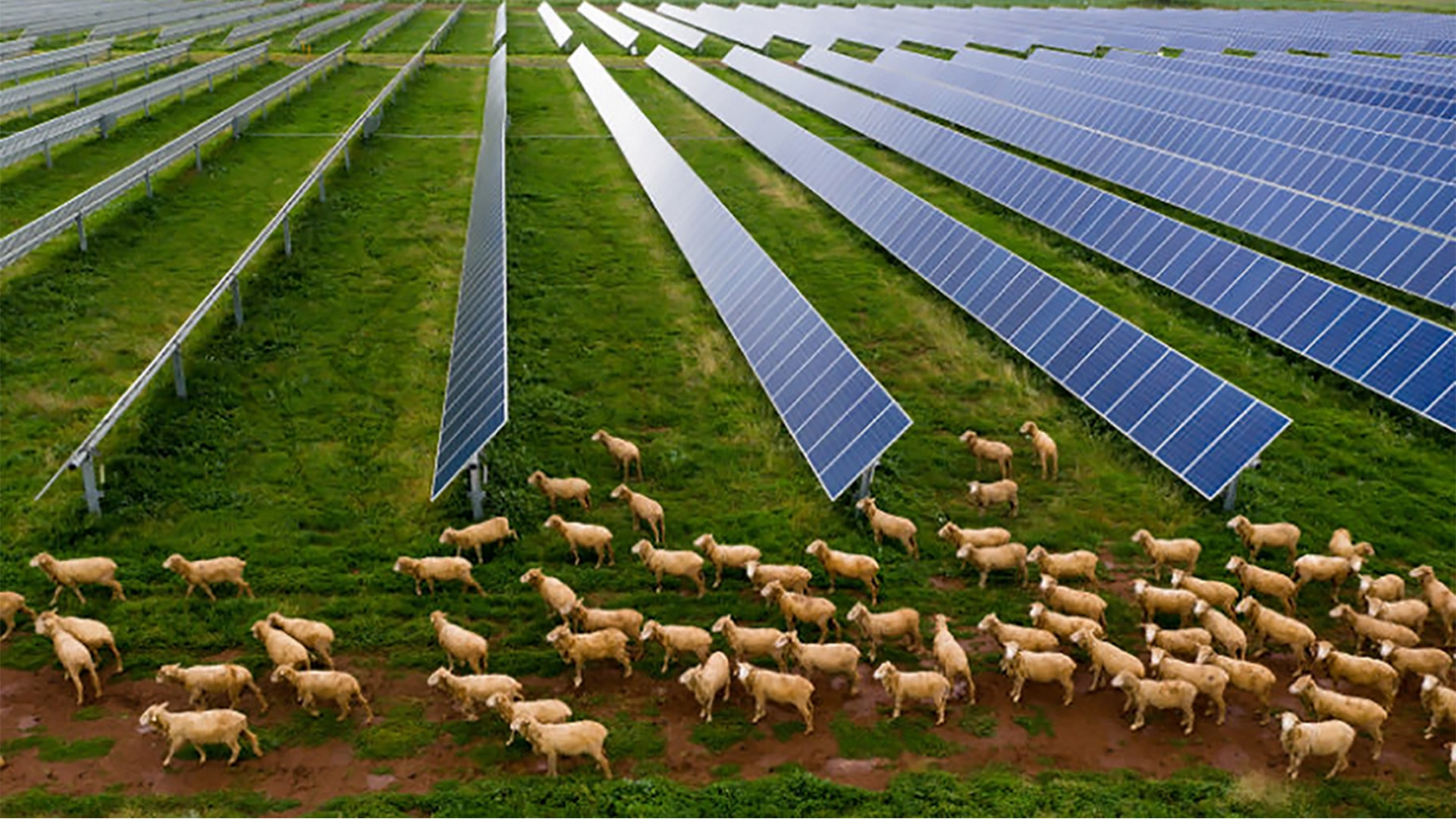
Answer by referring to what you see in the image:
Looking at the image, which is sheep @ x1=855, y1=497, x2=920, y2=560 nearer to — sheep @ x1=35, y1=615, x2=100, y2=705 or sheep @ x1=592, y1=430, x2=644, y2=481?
sheep @ x1=592, y1=430, x2=644, y2=481

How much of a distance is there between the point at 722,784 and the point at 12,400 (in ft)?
54.0

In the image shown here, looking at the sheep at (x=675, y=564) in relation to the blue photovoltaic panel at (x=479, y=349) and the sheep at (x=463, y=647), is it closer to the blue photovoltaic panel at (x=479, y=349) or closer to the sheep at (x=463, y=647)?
the sheep at (x=463, y=647)

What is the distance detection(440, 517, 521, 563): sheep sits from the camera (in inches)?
606

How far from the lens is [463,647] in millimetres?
13039

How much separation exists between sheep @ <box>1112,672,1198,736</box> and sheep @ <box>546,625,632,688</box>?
6054 mm

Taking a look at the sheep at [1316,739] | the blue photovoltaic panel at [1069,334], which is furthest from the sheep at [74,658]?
the blue photovoltaic panel at [1069,334]

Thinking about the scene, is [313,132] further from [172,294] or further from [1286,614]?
[1286,614]

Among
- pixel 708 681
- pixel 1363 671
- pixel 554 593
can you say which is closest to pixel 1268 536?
pixel 1363 671

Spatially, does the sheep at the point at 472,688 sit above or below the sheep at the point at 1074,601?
below

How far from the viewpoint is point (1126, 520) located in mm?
16938

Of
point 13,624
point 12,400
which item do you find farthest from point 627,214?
point 13,624

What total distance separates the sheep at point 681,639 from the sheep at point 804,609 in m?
1.28

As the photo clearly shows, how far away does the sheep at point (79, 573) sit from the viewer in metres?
14.1

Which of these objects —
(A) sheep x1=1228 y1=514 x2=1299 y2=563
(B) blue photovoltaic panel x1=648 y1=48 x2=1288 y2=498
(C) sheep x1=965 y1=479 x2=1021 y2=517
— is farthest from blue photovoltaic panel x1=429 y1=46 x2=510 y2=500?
(A) sheep x1=1228 y1=514 x2=1299 y2=563
